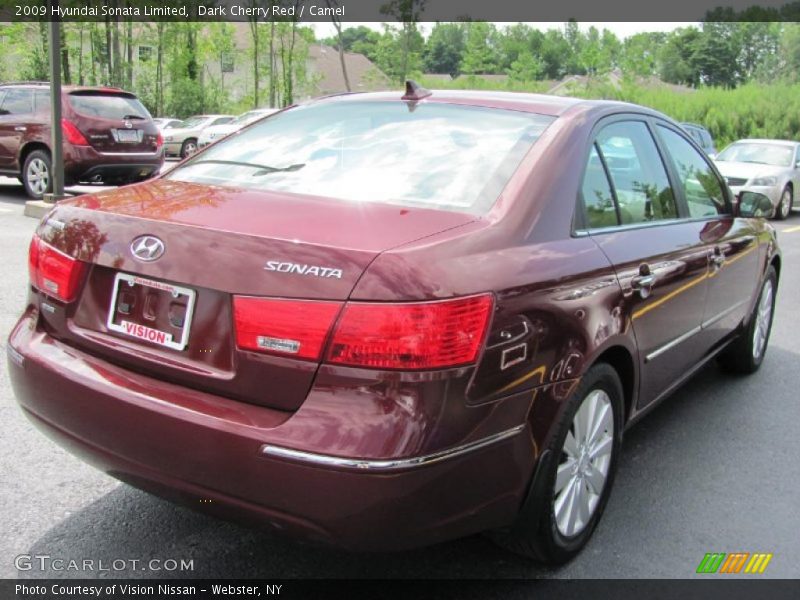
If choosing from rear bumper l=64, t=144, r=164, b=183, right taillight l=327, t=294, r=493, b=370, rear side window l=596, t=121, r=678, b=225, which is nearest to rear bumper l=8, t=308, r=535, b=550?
right taillight l=327, t=294, r=493, b=370

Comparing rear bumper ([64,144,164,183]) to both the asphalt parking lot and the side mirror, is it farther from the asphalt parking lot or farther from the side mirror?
the side mirror

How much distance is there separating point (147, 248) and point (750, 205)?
3.60 m

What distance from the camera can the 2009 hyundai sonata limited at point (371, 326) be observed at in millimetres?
2197

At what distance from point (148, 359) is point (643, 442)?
2.64 metres

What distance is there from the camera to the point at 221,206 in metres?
2.64

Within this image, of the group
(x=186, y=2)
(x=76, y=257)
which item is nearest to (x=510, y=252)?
(x=76, y=257)

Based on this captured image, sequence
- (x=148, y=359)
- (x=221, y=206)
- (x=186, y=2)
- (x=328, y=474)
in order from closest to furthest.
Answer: (x=328, y=474) → (x=148, y=359) → (x=221, y=206) → (x=186, y=2)

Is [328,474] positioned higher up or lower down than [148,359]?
lower down

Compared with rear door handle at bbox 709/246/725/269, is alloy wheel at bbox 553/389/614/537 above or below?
below

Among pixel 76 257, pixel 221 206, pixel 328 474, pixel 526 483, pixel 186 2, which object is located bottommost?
pixel 526 483

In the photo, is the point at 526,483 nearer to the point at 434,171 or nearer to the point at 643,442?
the point at 434,171

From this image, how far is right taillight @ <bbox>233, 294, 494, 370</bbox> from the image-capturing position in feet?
7.18

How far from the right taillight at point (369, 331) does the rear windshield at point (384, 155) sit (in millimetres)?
568

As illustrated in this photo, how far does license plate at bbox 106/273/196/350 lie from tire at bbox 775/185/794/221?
15125 mm
